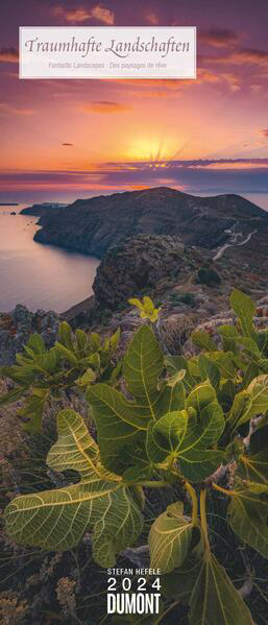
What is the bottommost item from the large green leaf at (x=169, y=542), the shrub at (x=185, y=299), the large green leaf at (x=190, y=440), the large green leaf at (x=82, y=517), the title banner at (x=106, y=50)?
the shrub at (x=185, y=299)

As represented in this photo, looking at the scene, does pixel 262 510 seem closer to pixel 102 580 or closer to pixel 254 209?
pixel 102 580

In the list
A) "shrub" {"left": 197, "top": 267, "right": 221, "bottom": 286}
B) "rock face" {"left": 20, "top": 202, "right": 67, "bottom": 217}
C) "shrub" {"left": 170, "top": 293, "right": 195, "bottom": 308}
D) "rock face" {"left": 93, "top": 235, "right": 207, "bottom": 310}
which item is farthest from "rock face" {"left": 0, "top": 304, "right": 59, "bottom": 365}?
"rock face" {"left": 20, "top": 202, "right": 67, "bottom": 217}

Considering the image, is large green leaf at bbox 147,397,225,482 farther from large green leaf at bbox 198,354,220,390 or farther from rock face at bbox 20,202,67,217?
rock face at bbox 20,202,67,217

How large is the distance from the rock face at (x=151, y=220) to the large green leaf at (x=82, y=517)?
193 ft

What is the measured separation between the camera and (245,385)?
0.77 meters

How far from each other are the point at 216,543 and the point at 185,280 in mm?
16245

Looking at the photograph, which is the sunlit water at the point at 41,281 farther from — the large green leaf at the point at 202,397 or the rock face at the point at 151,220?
the large green leaf at the point at 202,397

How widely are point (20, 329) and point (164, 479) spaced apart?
7491 millimetres

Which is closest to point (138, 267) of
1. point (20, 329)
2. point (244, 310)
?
point (20, 329)

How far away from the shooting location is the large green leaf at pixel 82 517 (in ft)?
1.83

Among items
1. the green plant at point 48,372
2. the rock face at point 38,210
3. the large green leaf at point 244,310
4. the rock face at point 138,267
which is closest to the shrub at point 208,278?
the rock face at point 138,267

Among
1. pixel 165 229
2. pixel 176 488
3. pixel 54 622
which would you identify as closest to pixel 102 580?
pixel 54 622

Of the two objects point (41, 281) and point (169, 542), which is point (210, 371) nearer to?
point (169, 542)

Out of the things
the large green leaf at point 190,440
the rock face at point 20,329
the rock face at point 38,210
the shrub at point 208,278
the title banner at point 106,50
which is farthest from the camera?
the rock face at point 38,210
